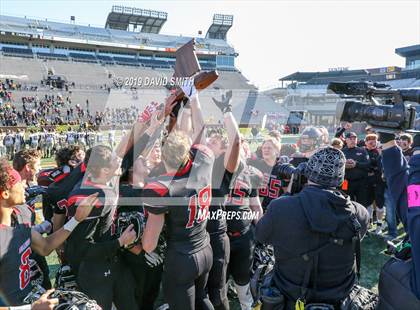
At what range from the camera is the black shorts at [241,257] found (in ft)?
11.4

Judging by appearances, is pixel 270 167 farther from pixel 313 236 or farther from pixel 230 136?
pixel 313 236

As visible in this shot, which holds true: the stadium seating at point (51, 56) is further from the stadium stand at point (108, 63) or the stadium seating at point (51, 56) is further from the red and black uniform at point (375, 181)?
the red and black uniform at point (375, 181)

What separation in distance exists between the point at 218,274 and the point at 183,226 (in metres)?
0.76

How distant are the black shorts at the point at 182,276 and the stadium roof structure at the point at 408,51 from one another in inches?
2365

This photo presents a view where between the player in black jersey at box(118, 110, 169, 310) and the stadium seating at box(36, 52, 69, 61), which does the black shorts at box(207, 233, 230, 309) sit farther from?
the stadium seating at box(36, 52, 69, 61)

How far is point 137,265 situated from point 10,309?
1.66 metres

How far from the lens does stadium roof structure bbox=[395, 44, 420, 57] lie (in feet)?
172

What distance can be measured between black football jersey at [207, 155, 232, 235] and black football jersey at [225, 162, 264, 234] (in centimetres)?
22

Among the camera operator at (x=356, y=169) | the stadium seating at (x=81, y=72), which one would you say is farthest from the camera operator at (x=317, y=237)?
the stadium seating at (x=81, y=72)

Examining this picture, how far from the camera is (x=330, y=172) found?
83.4 inches

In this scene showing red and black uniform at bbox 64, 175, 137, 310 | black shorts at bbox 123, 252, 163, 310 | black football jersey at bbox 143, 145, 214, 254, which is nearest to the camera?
black football jersey at bbox 143, 145, 214, 254

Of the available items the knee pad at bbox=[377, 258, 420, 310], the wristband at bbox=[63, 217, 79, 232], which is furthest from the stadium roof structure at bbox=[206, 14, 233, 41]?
the knee pad at bbox=[377, 258, 420, 310]

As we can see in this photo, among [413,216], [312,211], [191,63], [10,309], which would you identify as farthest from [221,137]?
[10,309]

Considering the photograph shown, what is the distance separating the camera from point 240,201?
3.59 m
